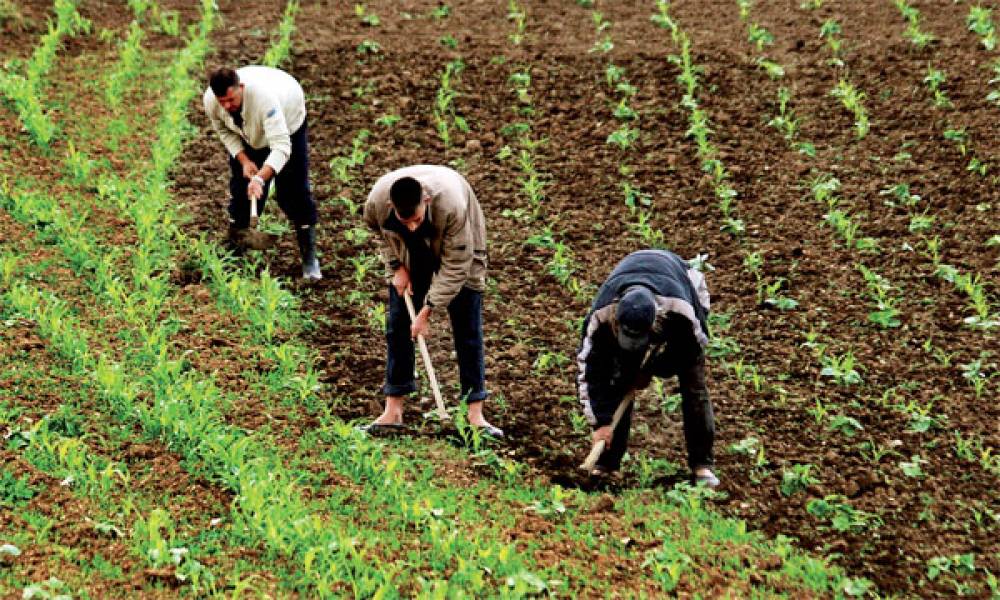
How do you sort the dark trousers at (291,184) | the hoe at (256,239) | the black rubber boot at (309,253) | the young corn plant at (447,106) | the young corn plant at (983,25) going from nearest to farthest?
the dark trousers at (291,184), the black rubber boot at (309,253), the hoe at (256,239), the young corn plant at (447,106), the young corn plant at (983,25)

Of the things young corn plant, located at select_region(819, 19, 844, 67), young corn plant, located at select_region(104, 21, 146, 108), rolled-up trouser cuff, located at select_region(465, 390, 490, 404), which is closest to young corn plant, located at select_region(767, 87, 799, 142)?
young corn plant, located at select_region(819, 19, 844, 67)

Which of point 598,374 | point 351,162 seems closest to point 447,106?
point 351,162

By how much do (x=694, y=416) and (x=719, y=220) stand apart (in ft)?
11.1

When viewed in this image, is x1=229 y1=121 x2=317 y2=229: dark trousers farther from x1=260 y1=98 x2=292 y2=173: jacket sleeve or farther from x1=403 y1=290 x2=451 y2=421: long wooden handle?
x1=403 y1=290 x2=451 y2=421: long wooden handle

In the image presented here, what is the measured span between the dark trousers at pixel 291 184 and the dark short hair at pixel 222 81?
666mm

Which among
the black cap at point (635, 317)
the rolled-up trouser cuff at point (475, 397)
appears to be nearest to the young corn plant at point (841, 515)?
the black cap at point (635, 317)

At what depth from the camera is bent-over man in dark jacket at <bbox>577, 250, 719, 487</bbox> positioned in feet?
17.7

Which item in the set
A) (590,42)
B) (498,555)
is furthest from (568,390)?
(590,42)

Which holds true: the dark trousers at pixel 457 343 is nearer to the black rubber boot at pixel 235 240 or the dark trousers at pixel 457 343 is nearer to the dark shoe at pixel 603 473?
the dark shoe at pixel 603 473

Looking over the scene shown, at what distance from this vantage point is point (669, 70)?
1116 centimetres

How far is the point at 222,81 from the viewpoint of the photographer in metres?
7.34

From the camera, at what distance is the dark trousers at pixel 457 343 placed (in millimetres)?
6520

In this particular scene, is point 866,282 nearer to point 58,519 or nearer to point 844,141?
point 844,141

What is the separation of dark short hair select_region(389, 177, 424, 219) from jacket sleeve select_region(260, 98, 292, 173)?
2.19m
